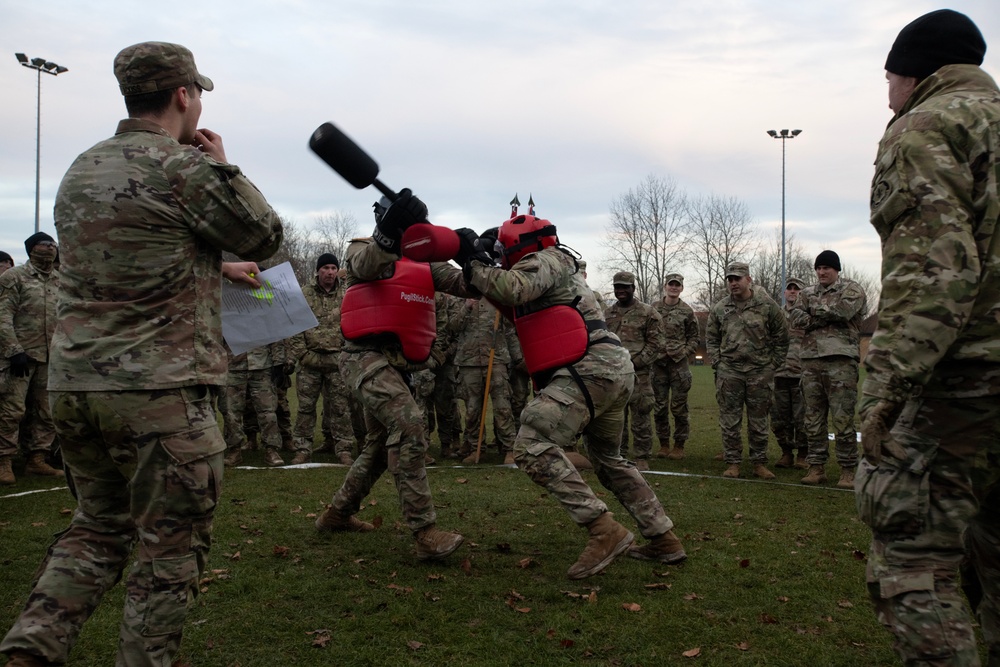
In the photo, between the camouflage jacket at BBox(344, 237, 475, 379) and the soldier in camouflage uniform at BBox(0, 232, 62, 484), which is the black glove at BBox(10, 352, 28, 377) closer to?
the soldier in camouflage uniform at BBox(0, 232, 62, 484)

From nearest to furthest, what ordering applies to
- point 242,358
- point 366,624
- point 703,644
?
point 703,644 < point 366,624 < point 242,358

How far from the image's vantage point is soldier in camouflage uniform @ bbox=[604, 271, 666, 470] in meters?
11.5

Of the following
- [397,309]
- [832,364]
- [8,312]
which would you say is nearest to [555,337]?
[397,309]

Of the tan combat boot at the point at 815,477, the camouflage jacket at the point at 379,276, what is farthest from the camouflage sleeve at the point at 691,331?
the camouflage jacket at the point at 379,276

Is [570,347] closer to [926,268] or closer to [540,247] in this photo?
[540,247]

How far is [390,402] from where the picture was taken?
19.0ft

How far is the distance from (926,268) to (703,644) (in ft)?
7.82

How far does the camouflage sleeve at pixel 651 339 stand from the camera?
1167 centimetres

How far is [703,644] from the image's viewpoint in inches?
165

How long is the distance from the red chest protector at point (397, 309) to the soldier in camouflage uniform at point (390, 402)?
0.4 inches

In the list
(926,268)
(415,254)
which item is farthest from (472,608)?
(926,268)

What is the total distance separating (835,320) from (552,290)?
530 centimetres

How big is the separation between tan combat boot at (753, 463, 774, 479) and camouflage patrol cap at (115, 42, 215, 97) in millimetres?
8443

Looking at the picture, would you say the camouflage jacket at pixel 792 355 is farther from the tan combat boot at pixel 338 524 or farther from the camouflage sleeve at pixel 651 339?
the tan combat boot at pixel 338 524
